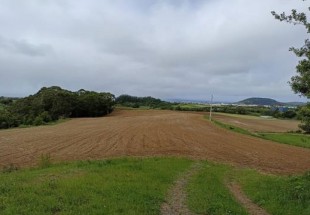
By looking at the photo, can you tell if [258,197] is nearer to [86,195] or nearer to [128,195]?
[128,195]

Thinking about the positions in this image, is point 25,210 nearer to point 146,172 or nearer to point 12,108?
point 146,172

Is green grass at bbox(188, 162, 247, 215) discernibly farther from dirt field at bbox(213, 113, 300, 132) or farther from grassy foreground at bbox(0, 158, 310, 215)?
dirt field at bbox(213, 113, 300, 132)

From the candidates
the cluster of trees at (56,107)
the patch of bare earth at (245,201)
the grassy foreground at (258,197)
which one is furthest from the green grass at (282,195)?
the cluster of trees at (56,107)

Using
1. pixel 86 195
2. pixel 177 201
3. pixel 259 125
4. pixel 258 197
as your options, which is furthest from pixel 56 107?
pixel 86 195

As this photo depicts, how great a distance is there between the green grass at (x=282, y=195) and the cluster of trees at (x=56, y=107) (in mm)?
74629

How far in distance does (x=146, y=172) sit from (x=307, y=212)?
901 cm

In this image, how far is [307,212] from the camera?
1193 centimetres

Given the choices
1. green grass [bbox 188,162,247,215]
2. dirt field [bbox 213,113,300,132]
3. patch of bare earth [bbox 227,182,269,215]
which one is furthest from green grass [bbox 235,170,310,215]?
dirt field [bbox 213,113,300,132]

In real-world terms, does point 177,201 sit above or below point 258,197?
above

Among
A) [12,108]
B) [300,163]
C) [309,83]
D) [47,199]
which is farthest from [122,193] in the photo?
[12,108]

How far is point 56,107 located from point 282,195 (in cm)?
8771

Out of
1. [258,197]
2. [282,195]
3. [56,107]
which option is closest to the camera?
[282,195]

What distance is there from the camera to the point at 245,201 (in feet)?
47.3

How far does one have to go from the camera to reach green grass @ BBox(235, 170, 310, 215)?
12.6 m
